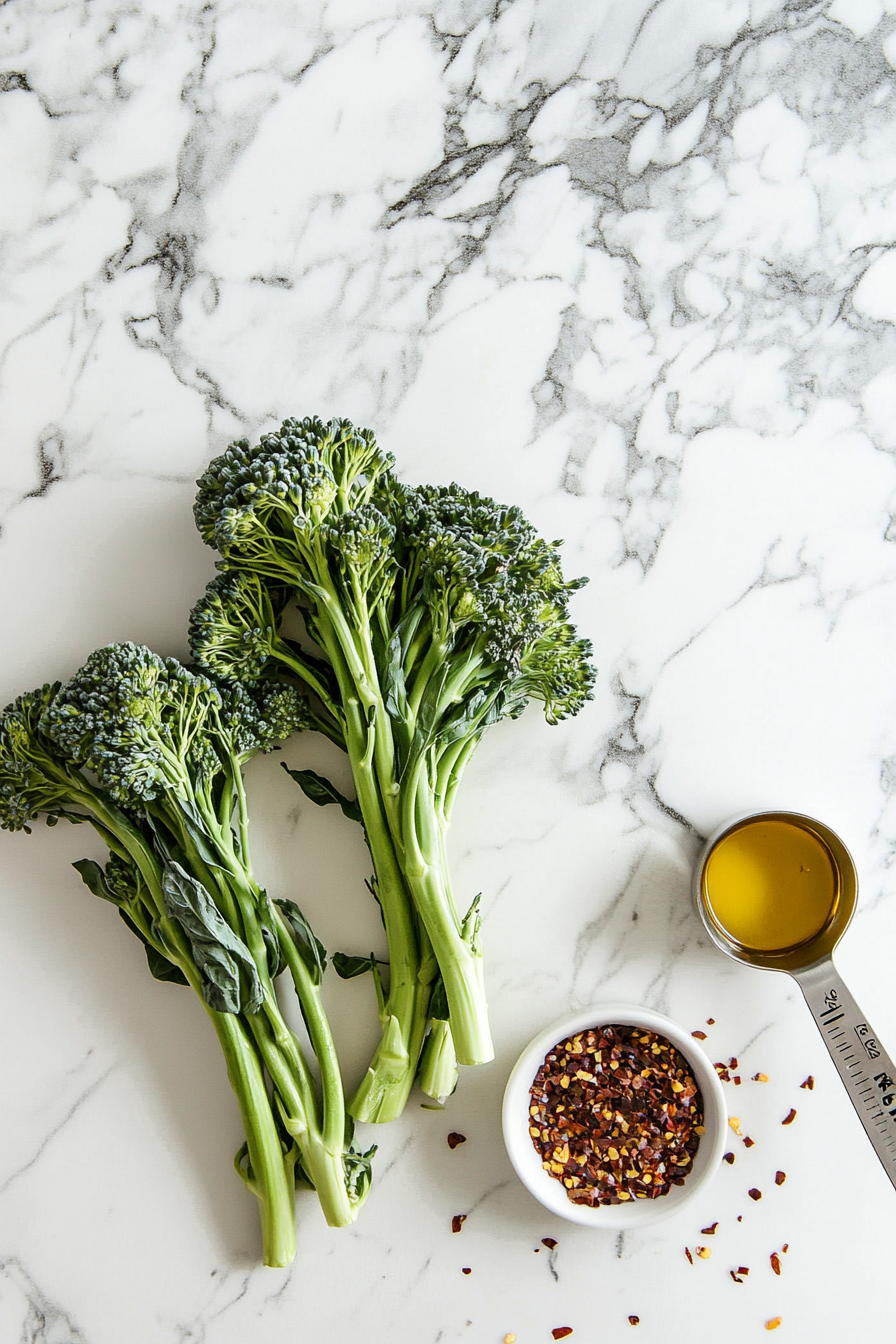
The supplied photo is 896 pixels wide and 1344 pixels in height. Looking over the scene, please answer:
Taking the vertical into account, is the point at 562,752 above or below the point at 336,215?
below

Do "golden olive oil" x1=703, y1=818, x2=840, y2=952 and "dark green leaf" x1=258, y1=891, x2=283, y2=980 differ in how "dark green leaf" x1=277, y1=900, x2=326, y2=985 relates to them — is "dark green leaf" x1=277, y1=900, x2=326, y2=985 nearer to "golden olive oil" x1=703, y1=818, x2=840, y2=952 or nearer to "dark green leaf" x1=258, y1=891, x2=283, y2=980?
"dark green leaf" x1=258, y1=891, x2=283, y2=980

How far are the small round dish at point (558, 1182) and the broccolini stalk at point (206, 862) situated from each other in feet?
0.93

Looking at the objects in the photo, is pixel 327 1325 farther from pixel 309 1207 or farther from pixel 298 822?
pixel 298 822

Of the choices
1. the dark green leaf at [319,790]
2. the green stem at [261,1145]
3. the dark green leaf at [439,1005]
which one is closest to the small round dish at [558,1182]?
the dark green leaf at [439,1005]

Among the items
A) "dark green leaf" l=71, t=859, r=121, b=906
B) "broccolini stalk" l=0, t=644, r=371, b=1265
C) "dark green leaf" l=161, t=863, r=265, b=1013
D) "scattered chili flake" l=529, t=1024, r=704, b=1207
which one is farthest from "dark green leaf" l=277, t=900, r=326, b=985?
"scattered chili flake" l=529, t=1024, r=704, b=1207

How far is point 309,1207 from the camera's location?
1551 millimetres

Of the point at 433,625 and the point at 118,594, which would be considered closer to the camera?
the point at 433,625

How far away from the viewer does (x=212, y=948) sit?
137 cm

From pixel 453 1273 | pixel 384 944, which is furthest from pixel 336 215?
pixel 453 1273

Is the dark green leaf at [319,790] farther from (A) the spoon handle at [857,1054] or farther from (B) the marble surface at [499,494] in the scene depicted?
(A) the spoon handle at [857,1054]

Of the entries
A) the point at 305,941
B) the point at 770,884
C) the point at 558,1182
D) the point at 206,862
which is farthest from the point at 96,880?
the point at 770,884

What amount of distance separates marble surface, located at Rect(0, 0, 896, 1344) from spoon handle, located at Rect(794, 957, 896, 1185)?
0.38ft

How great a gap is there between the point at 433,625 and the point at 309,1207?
106 centimetres

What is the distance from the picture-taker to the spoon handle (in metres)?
1.44
